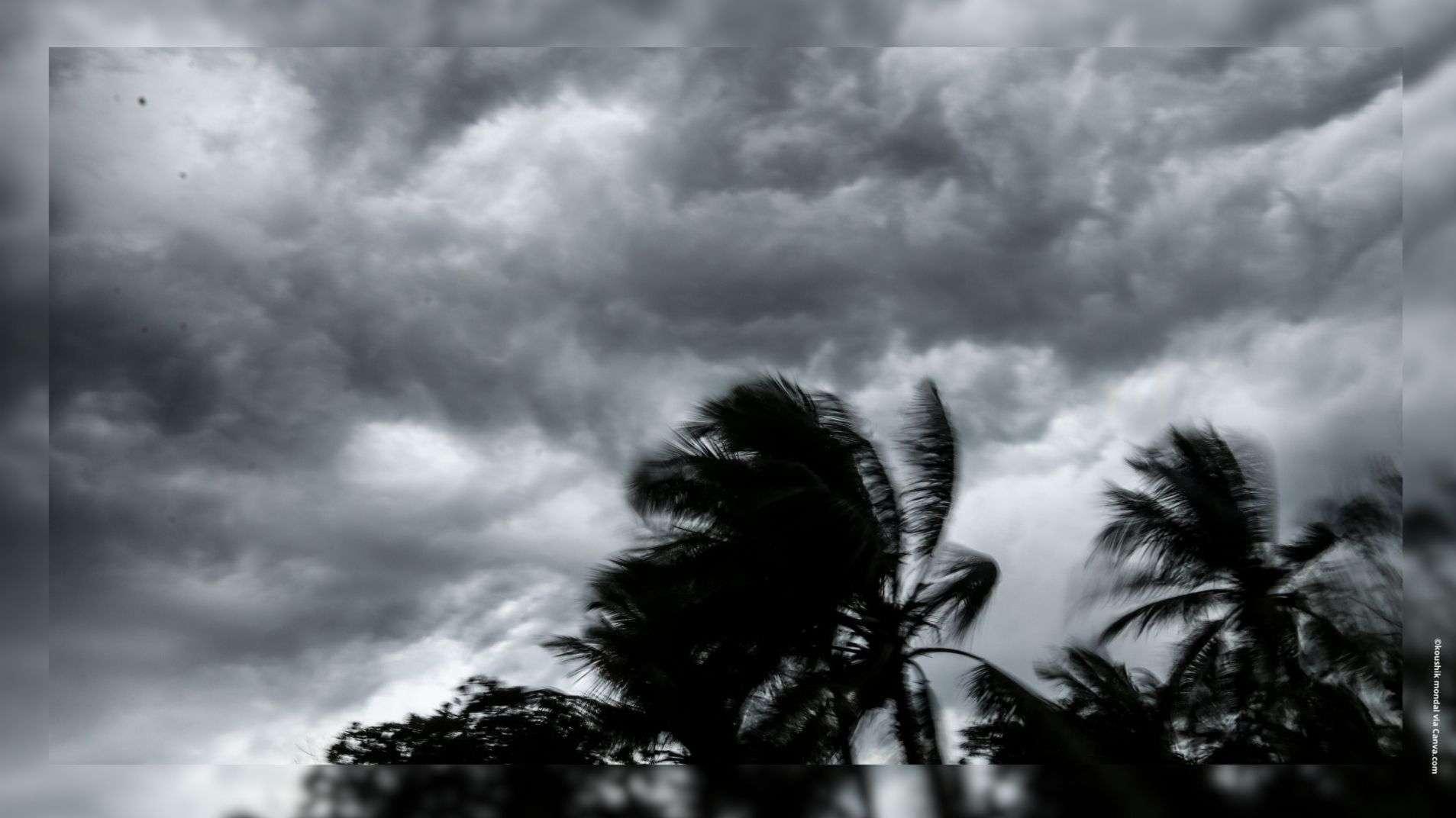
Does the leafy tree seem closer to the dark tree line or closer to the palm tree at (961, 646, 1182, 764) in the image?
the dark tree line

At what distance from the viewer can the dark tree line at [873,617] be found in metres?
7.20

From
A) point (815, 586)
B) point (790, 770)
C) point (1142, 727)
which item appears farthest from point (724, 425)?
point (1142, 727)

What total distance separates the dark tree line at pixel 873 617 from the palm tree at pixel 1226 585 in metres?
0.02

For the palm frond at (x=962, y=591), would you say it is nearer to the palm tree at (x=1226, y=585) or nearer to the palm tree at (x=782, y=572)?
the palm tree at (x=782, y=572)

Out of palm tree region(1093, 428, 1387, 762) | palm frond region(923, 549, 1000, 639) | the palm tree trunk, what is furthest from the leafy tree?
palm tree region(1093, 428, 1387, 762)

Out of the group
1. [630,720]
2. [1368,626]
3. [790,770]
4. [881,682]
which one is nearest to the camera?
[790,770]

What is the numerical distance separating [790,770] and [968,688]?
1.63m

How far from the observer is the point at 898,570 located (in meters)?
7.70

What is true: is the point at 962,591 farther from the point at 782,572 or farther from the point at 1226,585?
the point at 1226,585

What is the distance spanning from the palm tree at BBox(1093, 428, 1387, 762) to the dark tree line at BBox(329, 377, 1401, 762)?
0.06 feet

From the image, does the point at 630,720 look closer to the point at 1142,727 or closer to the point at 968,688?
the point at 968,688

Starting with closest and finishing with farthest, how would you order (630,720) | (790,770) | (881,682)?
(790,770)
(881,682)
(630,720)

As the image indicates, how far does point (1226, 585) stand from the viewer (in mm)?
8117

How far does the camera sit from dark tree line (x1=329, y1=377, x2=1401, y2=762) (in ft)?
23.6
